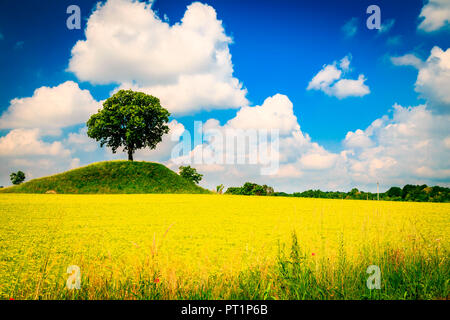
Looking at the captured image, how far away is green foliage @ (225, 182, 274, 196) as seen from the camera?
2738 centimetres

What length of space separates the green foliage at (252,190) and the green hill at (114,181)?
3.41 meters

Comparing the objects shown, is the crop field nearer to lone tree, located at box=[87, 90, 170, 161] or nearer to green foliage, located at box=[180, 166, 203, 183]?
lone tree, located at box=[87, 90, 170, 161]

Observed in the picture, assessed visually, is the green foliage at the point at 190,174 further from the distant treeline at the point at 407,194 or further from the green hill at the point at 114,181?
the distant treeline at the point at 407,194

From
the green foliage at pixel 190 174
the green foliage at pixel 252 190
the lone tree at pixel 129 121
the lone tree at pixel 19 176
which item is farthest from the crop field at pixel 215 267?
the lone tree at pixel 19 176

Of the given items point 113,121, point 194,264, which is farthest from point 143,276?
point 113,121

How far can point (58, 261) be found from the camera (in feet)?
12.7

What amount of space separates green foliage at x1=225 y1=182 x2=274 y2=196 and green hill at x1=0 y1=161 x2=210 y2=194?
11.2ft

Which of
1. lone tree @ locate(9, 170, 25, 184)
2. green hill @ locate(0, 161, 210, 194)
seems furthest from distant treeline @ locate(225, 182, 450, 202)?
lone tree @ locate(9, 170, 25, 184)

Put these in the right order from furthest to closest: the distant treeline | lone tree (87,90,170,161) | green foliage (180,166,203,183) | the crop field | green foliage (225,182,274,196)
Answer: green foliage (180,166,203,183) < lone tree (87,90,170,161) < green foliage (225,182,274,196) < the distant treeline < the crop field

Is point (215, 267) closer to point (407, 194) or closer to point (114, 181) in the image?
point (407, 194)

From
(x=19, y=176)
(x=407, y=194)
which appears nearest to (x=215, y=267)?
(x=407, y=194)

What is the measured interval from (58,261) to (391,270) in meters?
4.32

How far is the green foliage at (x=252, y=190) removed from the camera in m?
27.4
